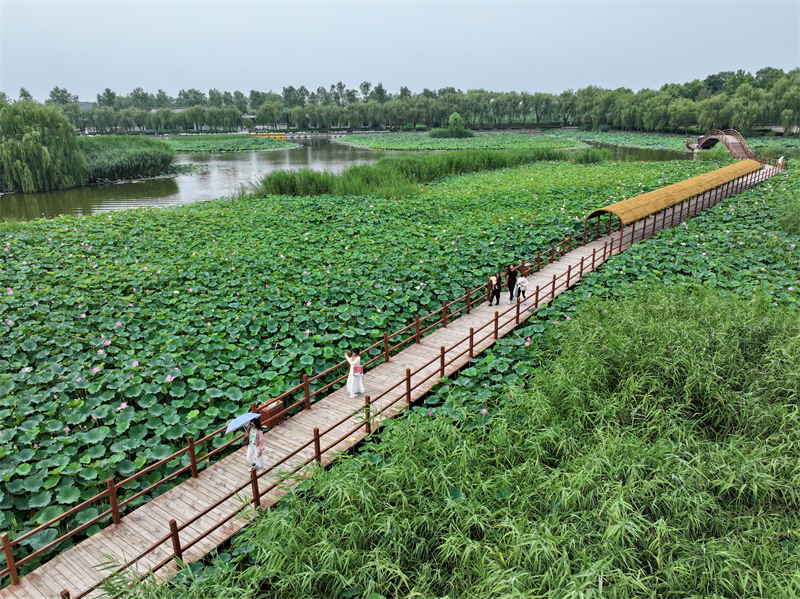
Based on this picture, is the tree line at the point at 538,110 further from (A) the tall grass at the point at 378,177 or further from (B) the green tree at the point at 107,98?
(A) the tall grass at the point at 378,177

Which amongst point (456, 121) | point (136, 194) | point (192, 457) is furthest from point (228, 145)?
point (192, 457)

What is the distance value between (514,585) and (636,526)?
1294 mm

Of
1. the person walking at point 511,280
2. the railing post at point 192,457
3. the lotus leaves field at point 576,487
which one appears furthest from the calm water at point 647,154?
the railing post at point 192,457

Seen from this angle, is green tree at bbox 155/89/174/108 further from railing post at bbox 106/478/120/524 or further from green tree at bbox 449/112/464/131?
railing post at bbox 106/478/120/524

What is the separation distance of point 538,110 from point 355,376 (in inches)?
3287

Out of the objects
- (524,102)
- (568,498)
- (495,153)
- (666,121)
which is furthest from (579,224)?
(524,102)

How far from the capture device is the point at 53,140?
87.7 ft

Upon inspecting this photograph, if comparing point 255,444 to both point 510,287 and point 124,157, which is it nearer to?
point 510,287

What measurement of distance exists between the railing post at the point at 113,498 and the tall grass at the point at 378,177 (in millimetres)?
18095

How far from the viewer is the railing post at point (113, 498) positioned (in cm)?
464

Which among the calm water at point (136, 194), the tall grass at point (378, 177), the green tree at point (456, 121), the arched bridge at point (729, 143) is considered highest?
the green tree at point (456, 121)

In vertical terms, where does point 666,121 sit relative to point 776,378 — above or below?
above

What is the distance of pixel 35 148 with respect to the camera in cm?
2570

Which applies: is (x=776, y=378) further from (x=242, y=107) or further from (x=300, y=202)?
(x=242, y=107)
